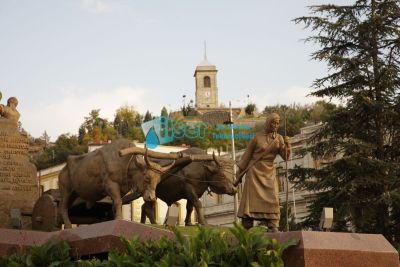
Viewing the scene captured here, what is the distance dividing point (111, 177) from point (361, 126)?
558 inches

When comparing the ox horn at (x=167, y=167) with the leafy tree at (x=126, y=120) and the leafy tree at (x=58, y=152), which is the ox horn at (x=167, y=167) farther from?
the leafy tree at (x=126, y=120)

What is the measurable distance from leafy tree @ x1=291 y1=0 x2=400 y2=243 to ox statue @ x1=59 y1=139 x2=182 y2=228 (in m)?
10.7

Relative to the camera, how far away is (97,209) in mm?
18625

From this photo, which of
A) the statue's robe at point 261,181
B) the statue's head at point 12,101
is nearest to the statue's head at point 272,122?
the statue's robe at point 261,181

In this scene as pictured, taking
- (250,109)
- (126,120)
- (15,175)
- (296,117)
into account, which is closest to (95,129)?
(126,120)

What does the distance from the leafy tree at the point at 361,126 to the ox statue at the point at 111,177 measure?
1070cm

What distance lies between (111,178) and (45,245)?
11.3 ft

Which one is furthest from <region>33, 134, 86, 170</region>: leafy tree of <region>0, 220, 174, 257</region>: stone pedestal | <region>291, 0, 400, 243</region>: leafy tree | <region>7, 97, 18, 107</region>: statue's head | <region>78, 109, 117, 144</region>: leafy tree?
<region>0, 220, 174, 257</region>: stone pedestal

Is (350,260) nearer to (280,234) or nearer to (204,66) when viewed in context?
(280,234)

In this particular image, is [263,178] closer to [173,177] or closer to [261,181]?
[261,181]

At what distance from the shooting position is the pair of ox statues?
14.2 metres

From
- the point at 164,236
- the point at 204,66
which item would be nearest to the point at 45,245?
the point at 164,236

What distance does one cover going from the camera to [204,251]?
429 inches

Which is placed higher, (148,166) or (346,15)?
(346,15)
